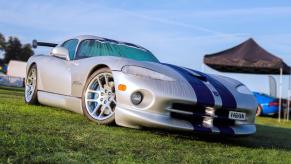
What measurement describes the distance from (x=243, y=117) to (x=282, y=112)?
13490 millimetres

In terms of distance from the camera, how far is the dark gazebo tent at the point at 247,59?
1564 cm

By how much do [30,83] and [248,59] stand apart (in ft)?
34.8

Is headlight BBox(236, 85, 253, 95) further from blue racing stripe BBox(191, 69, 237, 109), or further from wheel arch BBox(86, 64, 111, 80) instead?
wheel arch BBox(86, 64, 111, 80)

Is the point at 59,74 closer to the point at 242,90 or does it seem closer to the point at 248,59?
the point at 242,90

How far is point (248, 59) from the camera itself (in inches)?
629

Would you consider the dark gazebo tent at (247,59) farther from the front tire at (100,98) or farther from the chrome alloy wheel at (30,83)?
the front tire at (100,98)

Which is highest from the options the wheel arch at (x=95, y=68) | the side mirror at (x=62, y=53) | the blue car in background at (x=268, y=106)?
the side mirror at (x=62, y=53)

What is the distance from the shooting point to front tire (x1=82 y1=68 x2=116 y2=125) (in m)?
4.78

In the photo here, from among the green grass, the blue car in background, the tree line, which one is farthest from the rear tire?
the tree line

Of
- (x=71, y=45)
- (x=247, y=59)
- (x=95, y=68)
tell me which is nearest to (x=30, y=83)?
(x=71, y=45)

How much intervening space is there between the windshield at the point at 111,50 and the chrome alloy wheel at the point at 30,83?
3.59 ft

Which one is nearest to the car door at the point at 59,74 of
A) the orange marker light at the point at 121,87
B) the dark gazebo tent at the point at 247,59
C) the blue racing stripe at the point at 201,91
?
the orange marker light at the point at 121,87

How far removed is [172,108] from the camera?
4.31 m

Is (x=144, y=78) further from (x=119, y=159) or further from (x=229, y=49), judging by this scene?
(x=229, y=49)
